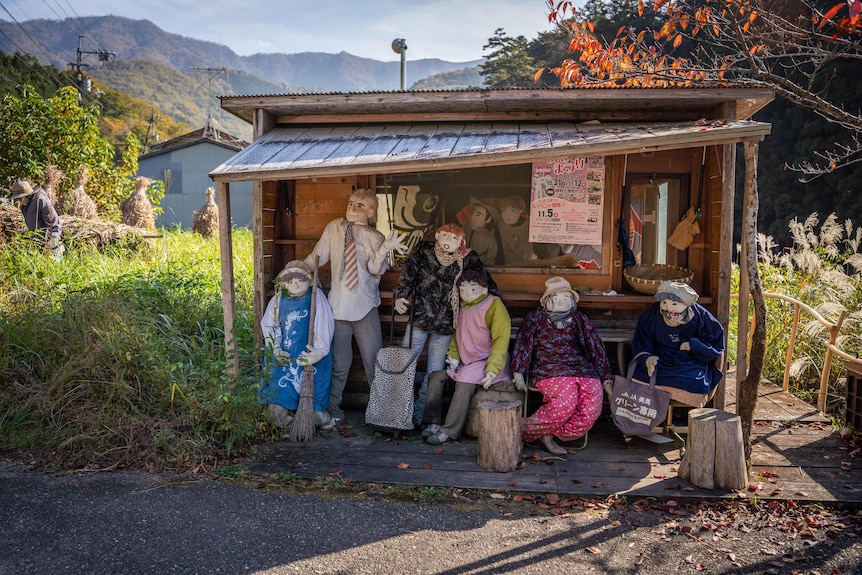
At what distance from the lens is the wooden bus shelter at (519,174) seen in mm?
5430

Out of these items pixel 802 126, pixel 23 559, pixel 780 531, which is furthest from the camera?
pixel 802 126

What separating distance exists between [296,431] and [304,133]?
9.06ft

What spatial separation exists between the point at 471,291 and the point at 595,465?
184 cm

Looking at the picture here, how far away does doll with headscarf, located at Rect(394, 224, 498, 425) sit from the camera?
6.29m

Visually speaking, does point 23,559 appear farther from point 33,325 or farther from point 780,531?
point 780,531

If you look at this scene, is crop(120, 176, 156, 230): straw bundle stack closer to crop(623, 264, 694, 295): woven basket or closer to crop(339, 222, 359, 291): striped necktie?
crop(339, 222, 359, 291): striped necktie

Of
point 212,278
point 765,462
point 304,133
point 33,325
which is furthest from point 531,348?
point 212,278

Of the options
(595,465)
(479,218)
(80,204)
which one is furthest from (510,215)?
(80,204)

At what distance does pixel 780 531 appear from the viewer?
4344mm

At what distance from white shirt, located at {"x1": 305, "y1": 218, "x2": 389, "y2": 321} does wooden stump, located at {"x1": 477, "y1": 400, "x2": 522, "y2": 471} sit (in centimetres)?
176

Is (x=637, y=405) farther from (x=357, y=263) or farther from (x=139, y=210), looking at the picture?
(x=139, y=210)

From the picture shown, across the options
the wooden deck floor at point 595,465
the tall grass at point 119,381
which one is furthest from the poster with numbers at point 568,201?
the tall grass at point 119,381

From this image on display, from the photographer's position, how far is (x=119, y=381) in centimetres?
586

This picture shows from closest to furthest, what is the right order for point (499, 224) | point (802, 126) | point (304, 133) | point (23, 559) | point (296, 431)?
point (23, 559), point (296, 431), point (304, 133), point (499, 224), point (802, 126)
